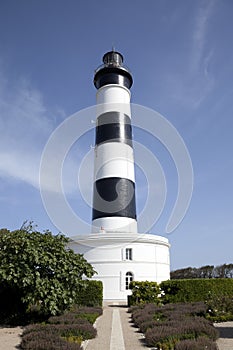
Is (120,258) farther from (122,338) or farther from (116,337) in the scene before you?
(122,338)

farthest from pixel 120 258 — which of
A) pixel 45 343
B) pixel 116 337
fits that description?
pixel 45 343

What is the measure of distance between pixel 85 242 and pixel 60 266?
9.86 m

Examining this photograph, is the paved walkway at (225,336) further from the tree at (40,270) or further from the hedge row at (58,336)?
the tree at (40,270)

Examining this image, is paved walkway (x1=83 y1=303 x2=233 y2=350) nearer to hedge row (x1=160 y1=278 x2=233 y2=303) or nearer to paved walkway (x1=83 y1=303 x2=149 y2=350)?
paved walkway (x1=83 y1=303 x2=149 y2=350)

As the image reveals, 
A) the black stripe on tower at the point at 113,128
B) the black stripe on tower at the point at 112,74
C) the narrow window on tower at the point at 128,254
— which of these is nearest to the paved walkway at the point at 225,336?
the narrow window on tower at the point at 128,254

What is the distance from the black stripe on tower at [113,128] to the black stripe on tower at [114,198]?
3040 mm

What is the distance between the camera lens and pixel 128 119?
2470 centimetres

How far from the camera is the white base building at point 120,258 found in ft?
65.3

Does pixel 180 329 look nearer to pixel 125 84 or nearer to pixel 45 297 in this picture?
pixel 45 297

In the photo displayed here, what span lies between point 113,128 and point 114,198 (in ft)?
17.3

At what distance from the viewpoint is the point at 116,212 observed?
2175 cm

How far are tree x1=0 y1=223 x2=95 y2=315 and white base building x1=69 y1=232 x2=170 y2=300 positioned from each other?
27.8 ft

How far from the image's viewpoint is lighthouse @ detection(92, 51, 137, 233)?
71.8 feet

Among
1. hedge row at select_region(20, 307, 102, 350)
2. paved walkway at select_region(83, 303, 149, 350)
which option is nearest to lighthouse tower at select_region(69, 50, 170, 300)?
paved walkway at select_region(83, 303, 149, 350)
